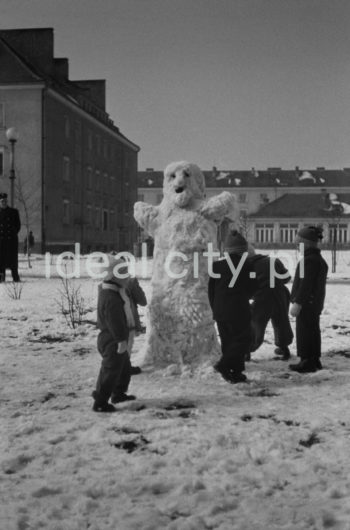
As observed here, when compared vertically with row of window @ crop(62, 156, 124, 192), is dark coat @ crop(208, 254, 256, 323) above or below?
below

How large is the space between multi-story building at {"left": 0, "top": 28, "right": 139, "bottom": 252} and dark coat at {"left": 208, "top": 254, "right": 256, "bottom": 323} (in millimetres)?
26253

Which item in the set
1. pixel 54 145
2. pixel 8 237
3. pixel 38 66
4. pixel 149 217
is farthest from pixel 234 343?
pixel 38 66

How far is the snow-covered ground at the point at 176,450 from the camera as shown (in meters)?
3.04

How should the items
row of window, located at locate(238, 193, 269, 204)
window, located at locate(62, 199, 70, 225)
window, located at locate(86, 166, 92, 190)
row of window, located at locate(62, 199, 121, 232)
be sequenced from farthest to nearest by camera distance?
row of window, located at locate(238, 193, 269, 204) < window, located at locate(86, 166, 92, 190) < row of window, located at locate(62, 199, 121, 232) < window, located at locate(62, 199, 70, 225)

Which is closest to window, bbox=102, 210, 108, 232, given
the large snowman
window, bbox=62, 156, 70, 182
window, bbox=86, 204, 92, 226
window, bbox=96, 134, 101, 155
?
window, bbox=86, 204, 92, 226

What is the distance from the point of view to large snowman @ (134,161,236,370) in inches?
242

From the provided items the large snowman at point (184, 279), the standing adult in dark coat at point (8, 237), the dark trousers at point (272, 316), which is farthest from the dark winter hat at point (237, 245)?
the standing adult in dark coat at point (8, 237)

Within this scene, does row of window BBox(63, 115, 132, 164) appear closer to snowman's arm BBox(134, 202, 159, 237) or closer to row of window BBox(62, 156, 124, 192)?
row of window BBox(62, 156, 124, 192)

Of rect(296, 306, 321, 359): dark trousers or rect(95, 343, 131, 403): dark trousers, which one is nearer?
rect(95, 343, 131, 403): dark trousers

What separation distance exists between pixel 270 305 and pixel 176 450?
3395 millimetres

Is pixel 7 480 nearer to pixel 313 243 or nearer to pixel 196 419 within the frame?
pixel 196 419

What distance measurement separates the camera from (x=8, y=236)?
44.8 feet

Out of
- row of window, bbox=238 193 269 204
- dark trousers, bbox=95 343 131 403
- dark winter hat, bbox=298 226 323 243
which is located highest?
row of window, bbox=238 193 269 204

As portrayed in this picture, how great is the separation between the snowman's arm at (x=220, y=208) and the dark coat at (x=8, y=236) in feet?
27.1
